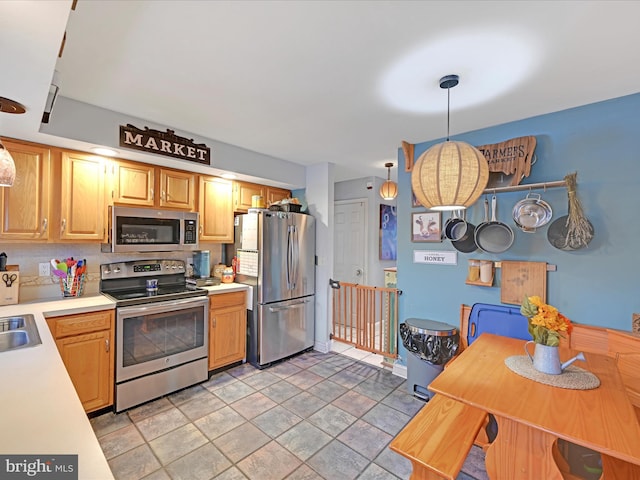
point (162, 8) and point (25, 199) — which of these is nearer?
point (162, 8)

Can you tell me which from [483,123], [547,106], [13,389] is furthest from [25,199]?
[547,106]

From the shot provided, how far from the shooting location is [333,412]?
2.41m

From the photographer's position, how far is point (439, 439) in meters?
1.47

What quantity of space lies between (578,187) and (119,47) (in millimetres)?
3134

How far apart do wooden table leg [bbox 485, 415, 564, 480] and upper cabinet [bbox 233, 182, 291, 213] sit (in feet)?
10.0

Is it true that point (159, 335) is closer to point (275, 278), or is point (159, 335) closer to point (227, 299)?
point (227, 299)

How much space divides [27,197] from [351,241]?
3.78 metres

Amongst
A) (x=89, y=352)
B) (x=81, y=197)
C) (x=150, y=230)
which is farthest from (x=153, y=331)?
(x=81, y=197)

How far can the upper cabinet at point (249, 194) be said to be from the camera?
3.50 meters

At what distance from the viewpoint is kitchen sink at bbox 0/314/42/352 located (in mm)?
1553

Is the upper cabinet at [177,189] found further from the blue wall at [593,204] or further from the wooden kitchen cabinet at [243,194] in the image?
the blue wall at [593,204]

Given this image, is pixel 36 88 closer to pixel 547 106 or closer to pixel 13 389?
pixel 13 389

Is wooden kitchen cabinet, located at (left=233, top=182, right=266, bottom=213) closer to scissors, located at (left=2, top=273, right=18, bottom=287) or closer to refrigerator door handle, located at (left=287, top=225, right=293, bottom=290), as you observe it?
refrigerator door handle, located at (left=287, top=225, right=293, bottom=290)

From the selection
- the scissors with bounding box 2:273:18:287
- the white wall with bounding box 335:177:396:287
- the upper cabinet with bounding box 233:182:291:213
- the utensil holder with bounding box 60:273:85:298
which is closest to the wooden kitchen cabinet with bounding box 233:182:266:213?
the upper cabinet with bounding box 233:182:291:213
